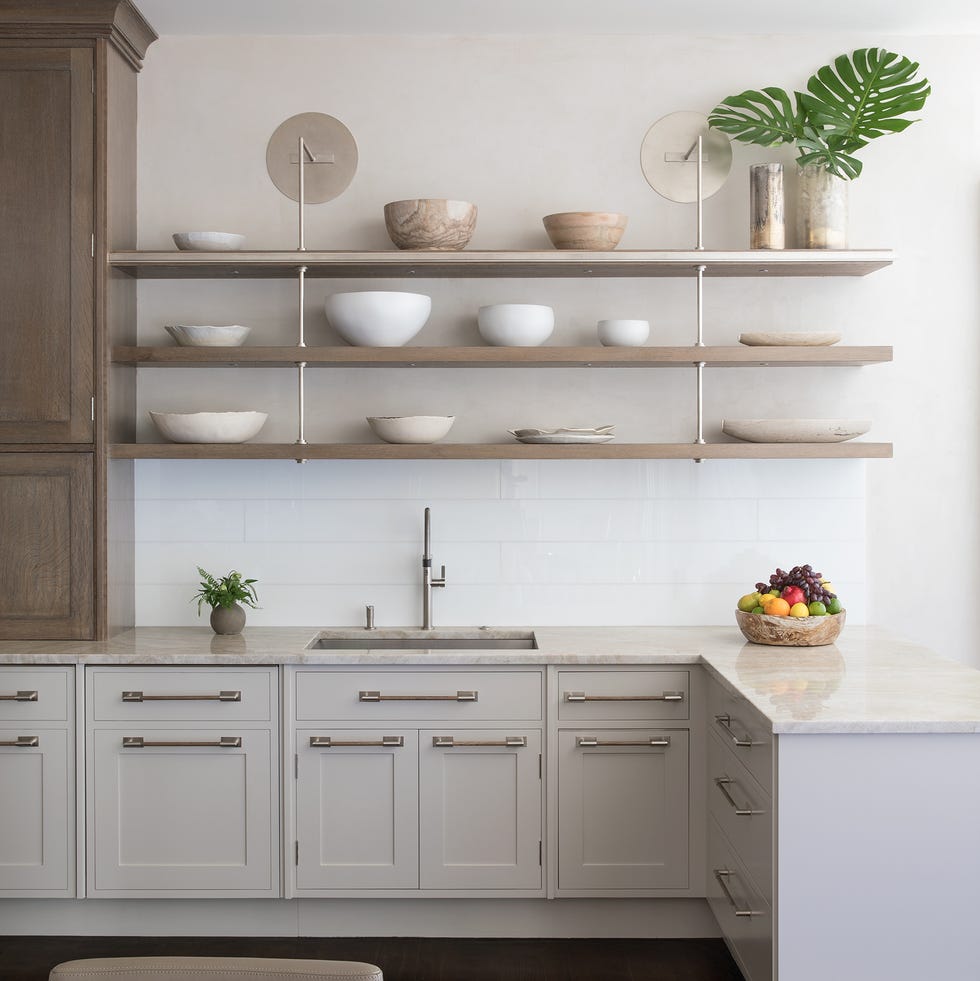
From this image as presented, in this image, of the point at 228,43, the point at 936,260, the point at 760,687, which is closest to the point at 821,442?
the point at 936,260

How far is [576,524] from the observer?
3803mm

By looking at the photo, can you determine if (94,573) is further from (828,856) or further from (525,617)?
(828,856)

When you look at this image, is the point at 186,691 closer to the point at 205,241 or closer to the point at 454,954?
the point at 454,954

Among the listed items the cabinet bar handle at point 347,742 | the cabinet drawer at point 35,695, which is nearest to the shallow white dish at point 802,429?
the cabinet bar handle at point 347,742

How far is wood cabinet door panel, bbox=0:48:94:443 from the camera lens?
3.43 metres

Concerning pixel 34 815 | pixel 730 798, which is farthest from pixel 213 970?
pixel 34 815

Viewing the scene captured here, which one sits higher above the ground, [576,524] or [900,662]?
[576,524]

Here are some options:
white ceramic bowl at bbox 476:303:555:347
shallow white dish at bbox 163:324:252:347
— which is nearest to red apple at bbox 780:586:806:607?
white ceramic bowl at bbox 476:303:555:347

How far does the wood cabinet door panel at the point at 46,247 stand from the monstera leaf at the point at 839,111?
6.76 feet

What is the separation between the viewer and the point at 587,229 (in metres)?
3.49

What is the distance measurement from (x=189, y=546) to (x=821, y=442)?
2130 mm

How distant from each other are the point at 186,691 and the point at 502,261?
1.61 meters

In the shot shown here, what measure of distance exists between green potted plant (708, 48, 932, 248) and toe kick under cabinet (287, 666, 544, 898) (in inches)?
71.6

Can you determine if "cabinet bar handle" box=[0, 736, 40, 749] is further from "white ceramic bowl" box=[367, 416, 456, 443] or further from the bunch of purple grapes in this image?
the bunch of purple grapes
